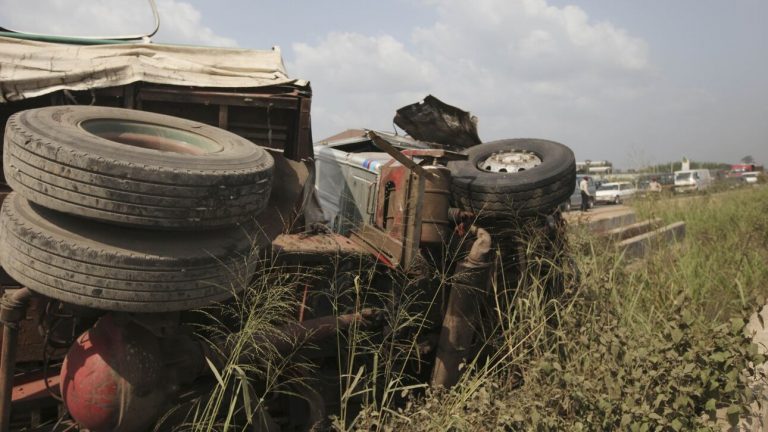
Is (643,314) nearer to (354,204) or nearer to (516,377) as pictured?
(516,377)

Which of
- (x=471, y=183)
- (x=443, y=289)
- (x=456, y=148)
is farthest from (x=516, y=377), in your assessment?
(x=456, y=148)

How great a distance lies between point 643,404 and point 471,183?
1.84 metres

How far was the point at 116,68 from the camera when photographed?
→ 3908mm

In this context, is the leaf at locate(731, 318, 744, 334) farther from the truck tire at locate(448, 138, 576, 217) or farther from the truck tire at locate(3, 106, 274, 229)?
the truck tire at locate(3, 106, 274, 229)

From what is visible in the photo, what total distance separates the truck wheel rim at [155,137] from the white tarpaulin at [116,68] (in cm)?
85

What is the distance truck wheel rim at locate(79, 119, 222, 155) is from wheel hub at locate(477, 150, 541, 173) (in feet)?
7.74

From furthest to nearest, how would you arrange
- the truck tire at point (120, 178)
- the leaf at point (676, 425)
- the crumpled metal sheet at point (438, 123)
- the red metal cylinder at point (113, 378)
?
the crumpled metal sheet at point (438, 123) → the leaf at point (676, 425) → the red metal cylinder at point (113, 378) → the truck tire at point (120, 178)

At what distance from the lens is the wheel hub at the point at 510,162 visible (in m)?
4.76

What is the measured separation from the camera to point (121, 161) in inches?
93.9

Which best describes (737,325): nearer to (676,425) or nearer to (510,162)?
(676,425)

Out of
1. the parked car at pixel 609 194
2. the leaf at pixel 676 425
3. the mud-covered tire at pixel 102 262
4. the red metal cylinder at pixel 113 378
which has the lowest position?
the parked car at pixel 609 194

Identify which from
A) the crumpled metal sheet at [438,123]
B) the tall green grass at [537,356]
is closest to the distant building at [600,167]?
the crumpled metal sheet at [438,123]

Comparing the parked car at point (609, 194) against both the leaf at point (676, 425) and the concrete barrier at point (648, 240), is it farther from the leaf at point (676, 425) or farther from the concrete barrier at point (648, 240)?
the leaf at point (676, 425)

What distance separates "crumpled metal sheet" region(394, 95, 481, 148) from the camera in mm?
6004
